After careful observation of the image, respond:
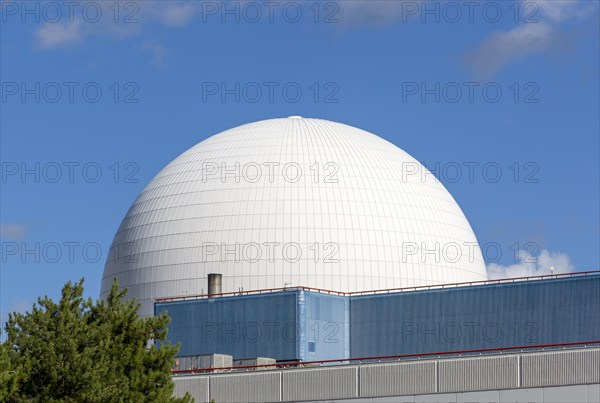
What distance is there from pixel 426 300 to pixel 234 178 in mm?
13239

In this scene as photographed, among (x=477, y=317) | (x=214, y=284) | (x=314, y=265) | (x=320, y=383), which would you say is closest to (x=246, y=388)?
(x=320, y=383)

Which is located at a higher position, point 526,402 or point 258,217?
point 258,217

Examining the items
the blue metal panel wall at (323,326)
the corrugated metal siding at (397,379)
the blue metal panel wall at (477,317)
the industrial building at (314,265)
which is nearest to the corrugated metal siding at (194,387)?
the industrial building at (314,265)

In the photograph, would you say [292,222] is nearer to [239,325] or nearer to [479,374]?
[239,325]

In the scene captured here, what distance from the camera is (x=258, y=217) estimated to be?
68438mm

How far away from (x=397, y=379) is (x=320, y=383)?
2.97 metres

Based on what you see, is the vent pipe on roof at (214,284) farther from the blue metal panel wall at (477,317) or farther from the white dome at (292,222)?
the blue metal panel wall at (477,317)

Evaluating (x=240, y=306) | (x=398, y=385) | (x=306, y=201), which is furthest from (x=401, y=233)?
(x=398, y=385)

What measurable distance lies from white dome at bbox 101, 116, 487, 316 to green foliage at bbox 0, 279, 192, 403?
2319 cm

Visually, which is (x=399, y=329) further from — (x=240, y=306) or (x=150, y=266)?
(x=150, y=266)

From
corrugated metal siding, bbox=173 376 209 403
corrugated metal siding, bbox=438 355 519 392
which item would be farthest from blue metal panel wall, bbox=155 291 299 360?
corrugated metal siding, bbox=438 355 519 392

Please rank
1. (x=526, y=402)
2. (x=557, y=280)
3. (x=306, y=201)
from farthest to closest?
1. (x=306, y=201)
2. (x=557, y=280)
3. (x=526, y=402)

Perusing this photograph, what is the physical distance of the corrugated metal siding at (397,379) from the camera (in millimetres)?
47250

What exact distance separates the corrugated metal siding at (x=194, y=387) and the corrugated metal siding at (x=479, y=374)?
956cm
